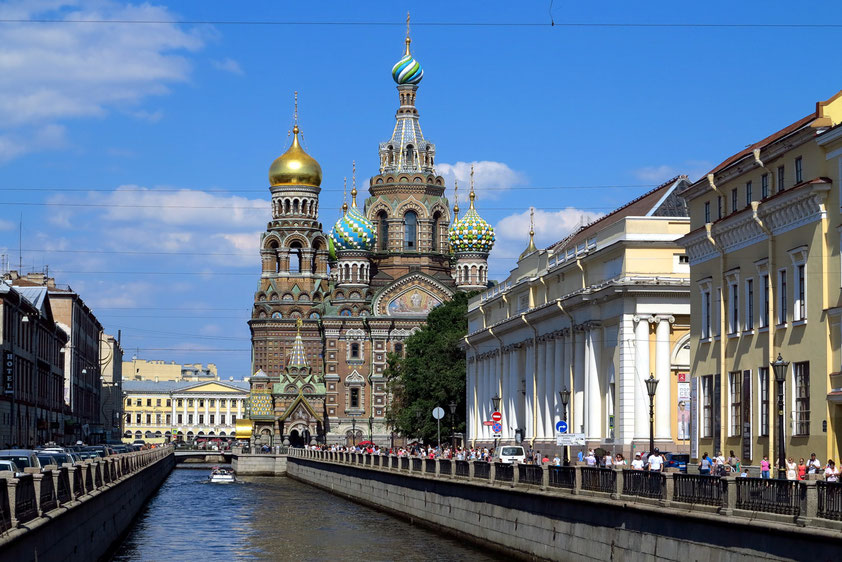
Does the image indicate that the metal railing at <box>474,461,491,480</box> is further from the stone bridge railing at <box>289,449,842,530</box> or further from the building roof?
the building roof

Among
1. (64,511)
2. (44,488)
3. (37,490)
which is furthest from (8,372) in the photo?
(37,490)

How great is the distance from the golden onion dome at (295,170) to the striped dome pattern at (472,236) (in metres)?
20.3

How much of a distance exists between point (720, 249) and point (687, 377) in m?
14.4

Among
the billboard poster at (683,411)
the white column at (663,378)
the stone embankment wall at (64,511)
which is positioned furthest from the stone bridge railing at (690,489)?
the white column at (663,378)

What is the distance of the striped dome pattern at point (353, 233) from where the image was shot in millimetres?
149000

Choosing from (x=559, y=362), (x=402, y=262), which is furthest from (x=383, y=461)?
(x=402, y=262)

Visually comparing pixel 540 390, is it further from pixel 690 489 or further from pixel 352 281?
pixel 352 281

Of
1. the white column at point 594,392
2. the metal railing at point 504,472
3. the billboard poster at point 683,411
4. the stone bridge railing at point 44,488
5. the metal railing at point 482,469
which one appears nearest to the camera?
the stone bridge railing at point 44,488

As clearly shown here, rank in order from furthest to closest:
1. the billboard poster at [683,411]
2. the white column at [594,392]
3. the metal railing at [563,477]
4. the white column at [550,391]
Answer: the white column at [550,391]
the white column at [594,392]
the billboard poster at [683,411]
the metal railing at [563,477]

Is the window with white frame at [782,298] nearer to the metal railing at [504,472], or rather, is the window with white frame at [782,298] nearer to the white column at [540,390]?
the metal railing at [504,472]

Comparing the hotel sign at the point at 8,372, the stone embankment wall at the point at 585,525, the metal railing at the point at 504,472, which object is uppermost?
the hotel sign at the point at 8,372

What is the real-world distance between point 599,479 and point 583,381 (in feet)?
95.4

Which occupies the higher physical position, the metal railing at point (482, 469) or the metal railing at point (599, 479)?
the metal railing at point (599, 479)

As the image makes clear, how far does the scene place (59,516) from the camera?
Result: 28.0m
